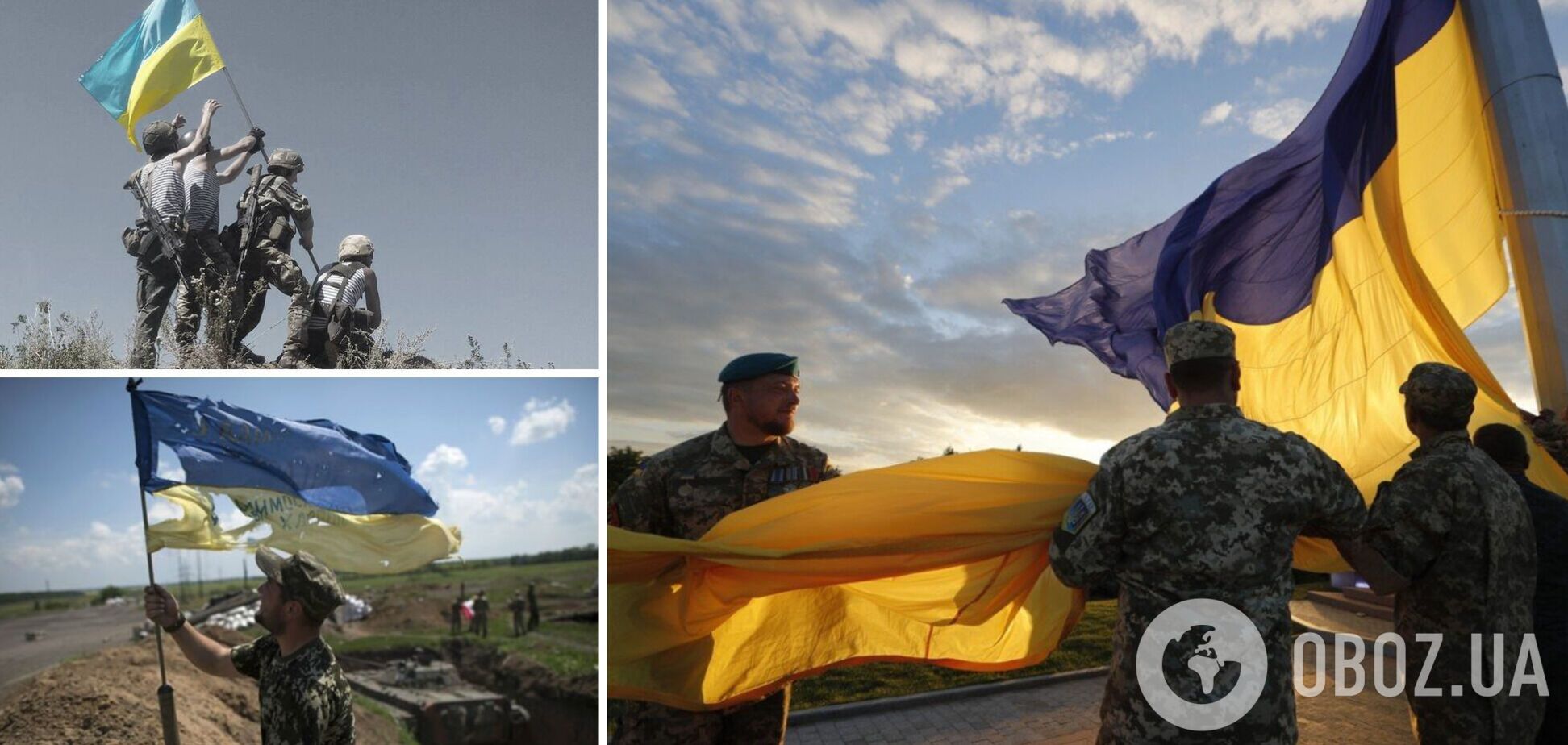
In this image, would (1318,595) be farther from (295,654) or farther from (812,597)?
(295,654)

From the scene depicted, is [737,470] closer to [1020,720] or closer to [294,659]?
[294,659]

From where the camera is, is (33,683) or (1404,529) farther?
(33,683)

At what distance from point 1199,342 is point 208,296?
756cm

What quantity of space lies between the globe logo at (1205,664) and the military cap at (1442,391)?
57.3 inches

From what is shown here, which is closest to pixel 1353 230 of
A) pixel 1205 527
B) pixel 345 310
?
pixel 1205 527

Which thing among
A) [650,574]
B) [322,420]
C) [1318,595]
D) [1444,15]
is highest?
[1444,15]

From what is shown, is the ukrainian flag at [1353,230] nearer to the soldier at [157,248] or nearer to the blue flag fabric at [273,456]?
the blue flag fabric at [273,456]

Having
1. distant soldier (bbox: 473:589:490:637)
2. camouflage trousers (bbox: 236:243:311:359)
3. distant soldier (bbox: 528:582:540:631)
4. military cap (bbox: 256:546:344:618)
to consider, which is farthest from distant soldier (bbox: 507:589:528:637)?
military cap (bbox: 256:546:344:618)

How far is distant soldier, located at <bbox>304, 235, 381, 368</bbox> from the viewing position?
6.66 metres

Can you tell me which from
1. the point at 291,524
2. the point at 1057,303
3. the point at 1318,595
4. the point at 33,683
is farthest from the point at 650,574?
the point at 33,683

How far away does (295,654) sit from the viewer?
2.99 meters

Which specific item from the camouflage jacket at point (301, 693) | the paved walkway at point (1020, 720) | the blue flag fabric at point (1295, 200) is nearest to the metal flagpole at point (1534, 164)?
the blue flag fabric at point (1295, 200)

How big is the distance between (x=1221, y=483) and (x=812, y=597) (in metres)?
1.49

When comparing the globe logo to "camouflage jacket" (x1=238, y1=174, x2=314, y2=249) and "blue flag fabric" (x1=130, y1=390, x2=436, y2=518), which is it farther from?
"camouflage jacket" (x1=238, y1=174, x2=314, y2=249)
